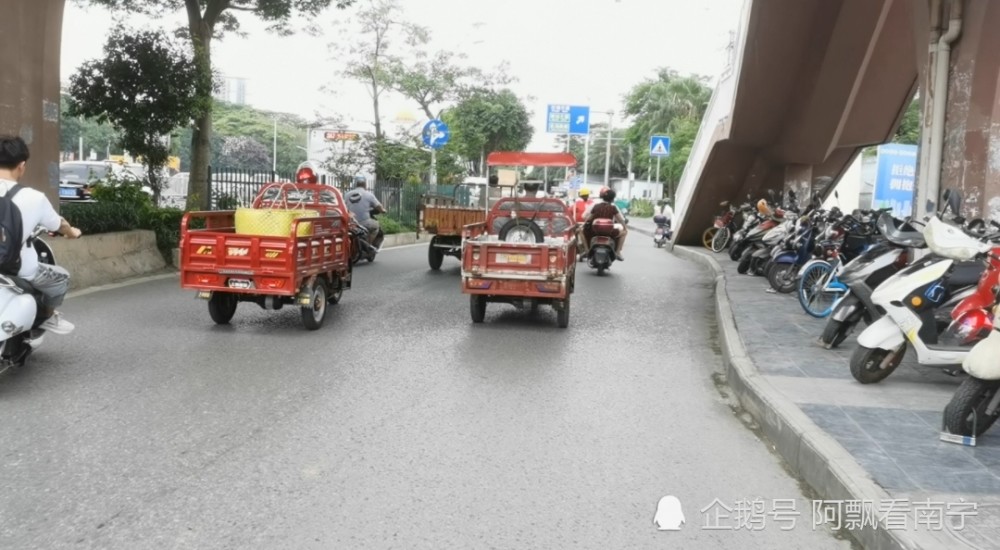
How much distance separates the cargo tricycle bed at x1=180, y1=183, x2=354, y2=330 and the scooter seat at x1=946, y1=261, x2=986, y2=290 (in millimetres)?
6043

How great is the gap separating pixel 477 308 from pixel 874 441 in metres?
5.84

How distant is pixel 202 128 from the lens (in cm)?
1692

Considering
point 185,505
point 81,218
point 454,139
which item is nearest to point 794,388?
point 185,505

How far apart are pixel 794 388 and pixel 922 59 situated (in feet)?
19.6

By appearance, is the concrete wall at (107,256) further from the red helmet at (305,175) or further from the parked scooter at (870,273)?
the parked scooter at (870,273)

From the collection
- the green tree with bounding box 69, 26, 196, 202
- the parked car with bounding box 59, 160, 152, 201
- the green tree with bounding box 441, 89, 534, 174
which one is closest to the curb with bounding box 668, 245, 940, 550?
the green tree with bounding box 69, 26, 196, 202

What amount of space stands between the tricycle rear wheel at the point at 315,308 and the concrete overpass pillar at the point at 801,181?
13938mm

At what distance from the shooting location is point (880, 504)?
4109mm

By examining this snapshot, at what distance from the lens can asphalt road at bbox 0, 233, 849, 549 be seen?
13.5 feet

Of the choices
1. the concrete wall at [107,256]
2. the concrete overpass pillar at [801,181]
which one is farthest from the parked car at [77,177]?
the concrete overpass pillar at [801,181]

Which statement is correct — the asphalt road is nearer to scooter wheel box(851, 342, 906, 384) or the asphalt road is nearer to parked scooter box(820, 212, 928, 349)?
scooter wheel box(851, 342, 906, 384)

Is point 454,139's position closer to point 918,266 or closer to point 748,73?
point 748,73

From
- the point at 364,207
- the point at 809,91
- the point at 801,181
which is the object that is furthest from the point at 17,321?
the point at 801,181

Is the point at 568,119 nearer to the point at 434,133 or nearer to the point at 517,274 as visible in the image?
the point at 434,133
